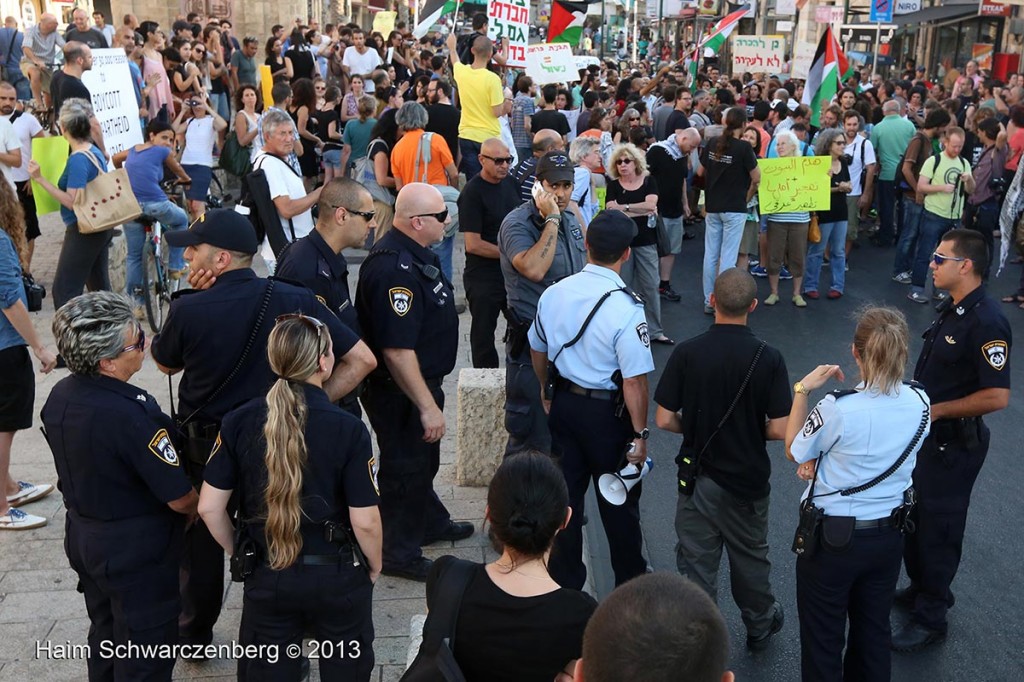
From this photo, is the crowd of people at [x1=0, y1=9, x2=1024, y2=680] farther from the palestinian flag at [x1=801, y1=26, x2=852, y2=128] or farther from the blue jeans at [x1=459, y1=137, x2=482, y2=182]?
the palestinian flag at [x1=801, y1=26, x2=852, y2=128]

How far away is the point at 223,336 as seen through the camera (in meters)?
4.13

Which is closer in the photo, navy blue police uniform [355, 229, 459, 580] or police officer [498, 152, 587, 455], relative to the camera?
navy blue police uniform [355, 229, 459, 580]

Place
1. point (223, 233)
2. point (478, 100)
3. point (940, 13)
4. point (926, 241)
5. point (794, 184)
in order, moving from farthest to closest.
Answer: point (940, 13)
point (478, 100)
point (926, 241)
point (794, 184)
point (223, 233)

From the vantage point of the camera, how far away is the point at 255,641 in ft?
11.7

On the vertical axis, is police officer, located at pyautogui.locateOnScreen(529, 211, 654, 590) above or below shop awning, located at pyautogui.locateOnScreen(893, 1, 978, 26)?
below

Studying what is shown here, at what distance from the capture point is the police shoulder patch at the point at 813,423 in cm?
405

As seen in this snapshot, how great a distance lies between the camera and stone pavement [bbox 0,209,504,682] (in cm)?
459

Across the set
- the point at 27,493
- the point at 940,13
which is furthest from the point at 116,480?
the point at 940,13

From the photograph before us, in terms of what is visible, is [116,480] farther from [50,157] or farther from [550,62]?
[550,62]

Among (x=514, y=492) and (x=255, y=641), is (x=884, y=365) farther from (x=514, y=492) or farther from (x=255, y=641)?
(x=255, y=641)

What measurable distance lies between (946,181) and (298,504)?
30.5 ft

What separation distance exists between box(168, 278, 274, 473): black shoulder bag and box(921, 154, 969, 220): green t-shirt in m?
8.59

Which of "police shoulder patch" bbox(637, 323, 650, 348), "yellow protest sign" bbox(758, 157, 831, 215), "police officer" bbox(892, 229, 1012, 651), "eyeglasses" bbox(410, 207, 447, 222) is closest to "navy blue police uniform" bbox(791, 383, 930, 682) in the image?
"police officer" bbox(892, 229, 1012, 651)

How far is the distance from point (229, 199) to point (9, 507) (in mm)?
9268
